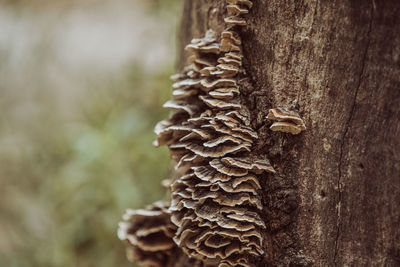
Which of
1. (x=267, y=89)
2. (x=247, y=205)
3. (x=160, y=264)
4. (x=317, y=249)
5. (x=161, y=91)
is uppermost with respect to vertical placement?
(x=161, y=91)

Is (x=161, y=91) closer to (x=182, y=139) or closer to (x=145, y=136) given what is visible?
(x=145, y=136)

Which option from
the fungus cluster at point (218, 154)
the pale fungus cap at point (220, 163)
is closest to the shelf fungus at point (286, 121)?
the fungus cluster at point (218, 154)

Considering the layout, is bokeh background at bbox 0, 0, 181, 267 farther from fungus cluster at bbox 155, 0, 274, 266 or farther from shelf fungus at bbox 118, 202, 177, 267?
fungus cluster at bbox 155, 0, 274, 266

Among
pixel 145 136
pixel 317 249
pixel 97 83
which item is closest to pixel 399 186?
pixel 317 249

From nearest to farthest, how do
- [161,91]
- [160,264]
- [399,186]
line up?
[399,186], [160,264], [161,91]

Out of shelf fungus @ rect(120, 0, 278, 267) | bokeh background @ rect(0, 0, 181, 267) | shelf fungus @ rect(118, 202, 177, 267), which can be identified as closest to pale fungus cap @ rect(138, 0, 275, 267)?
shelf fungus @ rect(120, 0, 278, 267)

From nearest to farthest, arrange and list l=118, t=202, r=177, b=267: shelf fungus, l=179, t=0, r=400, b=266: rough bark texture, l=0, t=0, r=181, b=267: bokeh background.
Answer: l=179, t=0, r=400, b=266: rough bark texture → l=118, t=202, r=177, b=267: shelf fungus → l=0, t=0, r=181, b=267: bokeh background
